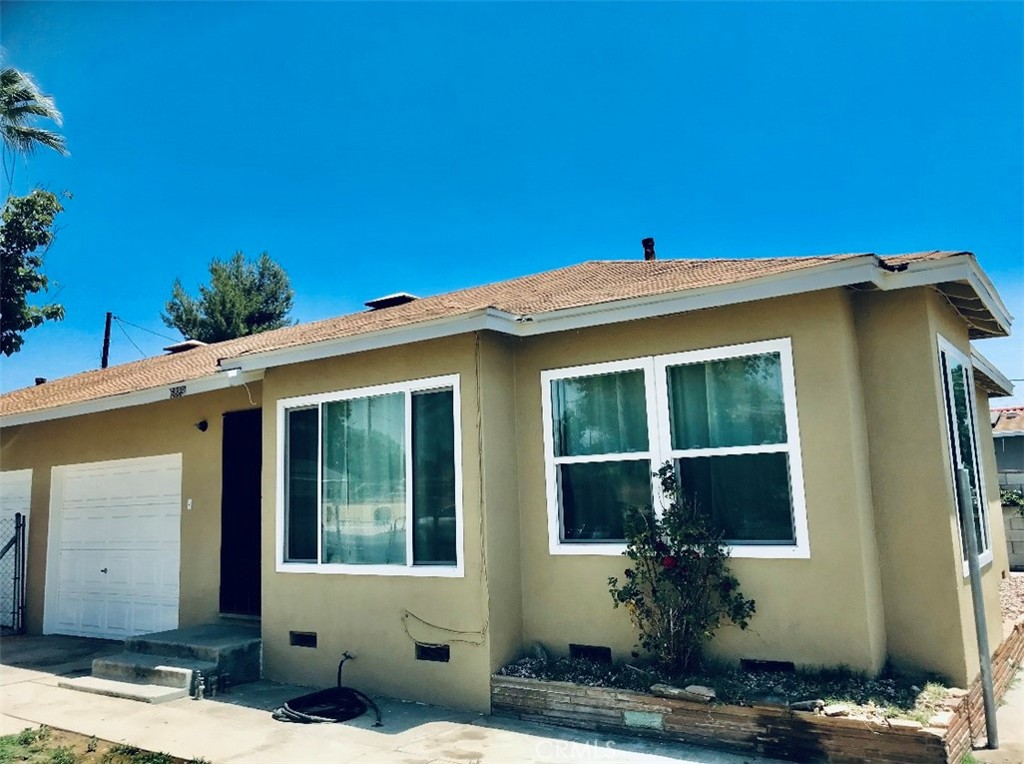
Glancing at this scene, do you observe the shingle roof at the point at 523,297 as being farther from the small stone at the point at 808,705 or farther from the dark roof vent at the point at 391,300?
the small stone at the point at 808,705

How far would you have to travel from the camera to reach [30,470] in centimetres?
1154

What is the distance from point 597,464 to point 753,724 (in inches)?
92.0

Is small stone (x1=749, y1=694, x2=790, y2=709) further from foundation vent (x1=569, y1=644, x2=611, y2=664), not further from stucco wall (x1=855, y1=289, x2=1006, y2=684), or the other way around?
foundation vent (x1=569, y1=644, x2=611, y2=664)

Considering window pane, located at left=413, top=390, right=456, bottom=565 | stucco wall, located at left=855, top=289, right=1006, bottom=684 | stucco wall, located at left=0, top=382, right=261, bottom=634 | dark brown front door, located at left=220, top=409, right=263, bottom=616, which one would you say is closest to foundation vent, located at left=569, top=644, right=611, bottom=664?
window pane, located at left=413, top=390, right=456, bottom=565

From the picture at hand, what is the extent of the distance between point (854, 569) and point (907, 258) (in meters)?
2.41

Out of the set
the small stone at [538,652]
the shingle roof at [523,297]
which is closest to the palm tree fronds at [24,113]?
the shingle roof at [523,297]

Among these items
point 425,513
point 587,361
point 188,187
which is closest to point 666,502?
point 587,361

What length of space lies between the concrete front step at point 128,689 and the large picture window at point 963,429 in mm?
6895

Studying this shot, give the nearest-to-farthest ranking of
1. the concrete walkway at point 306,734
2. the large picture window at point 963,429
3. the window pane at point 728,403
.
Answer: the concrete walkway at point 306,734 < the window pane at point 728,403 < the large picture window at point 963,429

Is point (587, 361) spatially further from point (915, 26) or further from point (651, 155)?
point (651, 155)

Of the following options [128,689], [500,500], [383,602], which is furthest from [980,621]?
[128,689]

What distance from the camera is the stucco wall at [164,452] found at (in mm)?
8984

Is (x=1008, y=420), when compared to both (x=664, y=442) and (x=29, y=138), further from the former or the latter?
(x=29, y=138)

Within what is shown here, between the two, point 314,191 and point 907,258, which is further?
point 314,191
